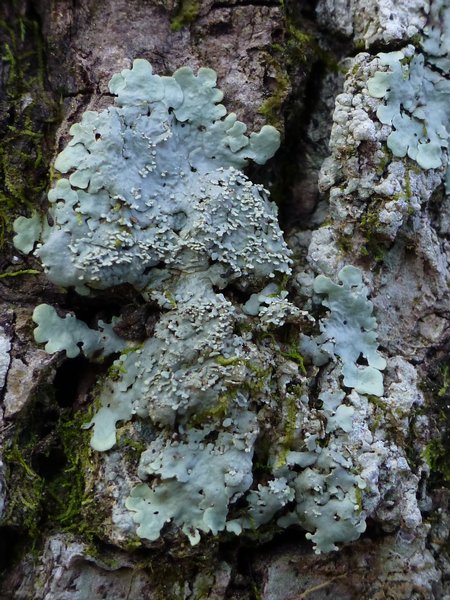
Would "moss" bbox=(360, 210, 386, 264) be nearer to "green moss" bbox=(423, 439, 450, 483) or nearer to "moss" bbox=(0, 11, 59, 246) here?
"green moss" bbox=(423, 439, 450, 483)

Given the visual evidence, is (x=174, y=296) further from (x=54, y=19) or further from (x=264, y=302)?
(x=54, y=19)

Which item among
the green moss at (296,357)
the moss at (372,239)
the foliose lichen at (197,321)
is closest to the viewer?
the foliose lichen at (197,321)

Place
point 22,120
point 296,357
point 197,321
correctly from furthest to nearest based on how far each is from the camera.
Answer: point 22,120 < point 296,357 < point 197,321

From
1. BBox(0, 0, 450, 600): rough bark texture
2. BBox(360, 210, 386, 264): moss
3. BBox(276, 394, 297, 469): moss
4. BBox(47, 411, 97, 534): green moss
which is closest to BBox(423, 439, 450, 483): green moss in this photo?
BBox(0, 0, 450, 600): rough bark texture

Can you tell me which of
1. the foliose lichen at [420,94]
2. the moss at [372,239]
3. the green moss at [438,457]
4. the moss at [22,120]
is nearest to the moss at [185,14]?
the moss at [22,120]

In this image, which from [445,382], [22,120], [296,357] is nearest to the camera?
[296,357]

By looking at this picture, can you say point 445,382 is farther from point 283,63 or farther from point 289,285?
point 283,63

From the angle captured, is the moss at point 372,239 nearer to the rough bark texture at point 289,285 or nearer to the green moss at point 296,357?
the rough bark texture at point 289,285

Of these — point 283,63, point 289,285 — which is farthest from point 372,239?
point 283,63

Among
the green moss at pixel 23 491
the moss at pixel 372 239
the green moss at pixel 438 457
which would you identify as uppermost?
the moss at pixel 372 239
